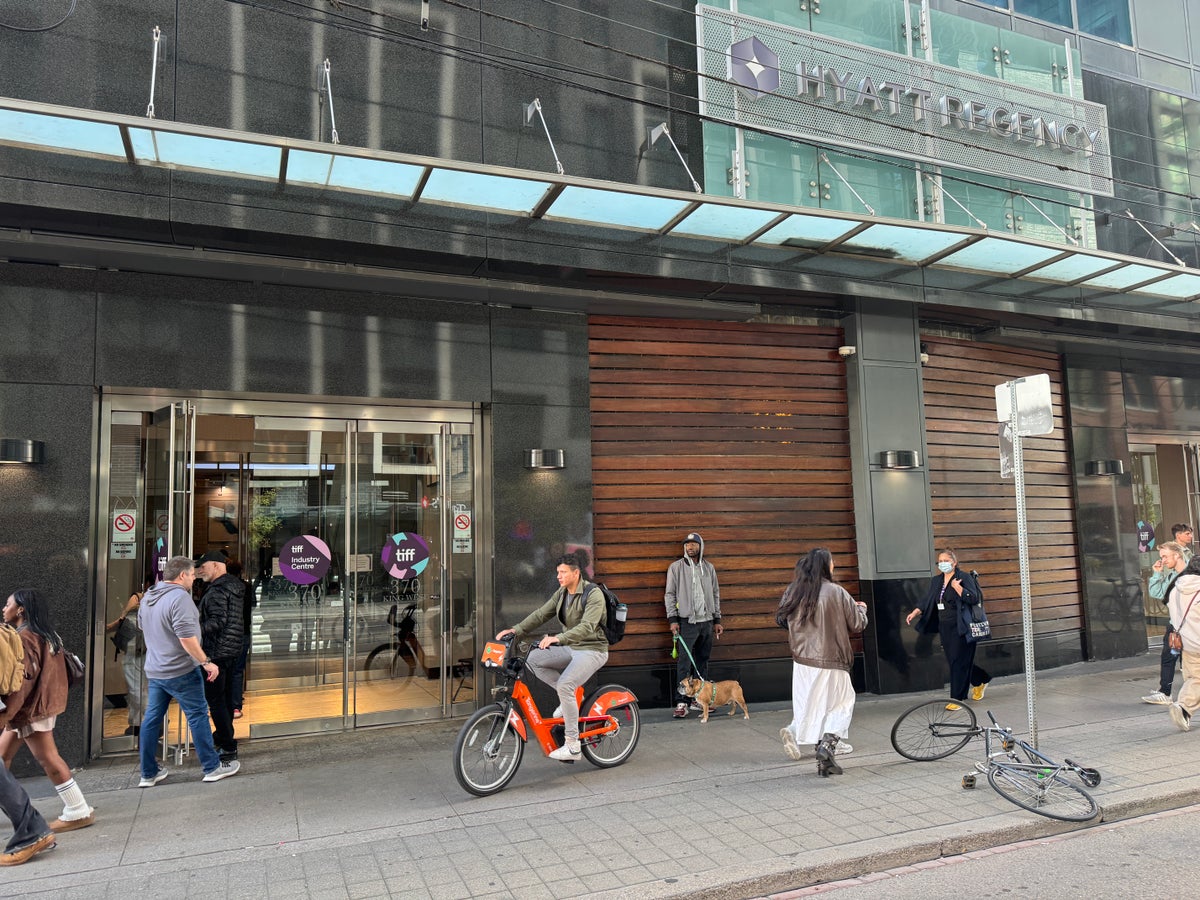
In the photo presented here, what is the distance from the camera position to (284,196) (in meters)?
7.19

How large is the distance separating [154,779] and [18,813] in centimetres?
164

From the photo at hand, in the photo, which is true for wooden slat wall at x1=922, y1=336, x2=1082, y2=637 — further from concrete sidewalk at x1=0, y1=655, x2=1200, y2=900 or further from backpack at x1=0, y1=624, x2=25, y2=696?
backpack at x1=0, y1=624, x2=25, y2=696

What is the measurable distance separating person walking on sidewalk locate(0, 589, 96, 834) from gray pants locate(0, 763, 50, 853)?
476mm

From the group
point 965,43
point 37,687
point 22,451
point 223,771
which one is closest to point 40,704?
point 37,687

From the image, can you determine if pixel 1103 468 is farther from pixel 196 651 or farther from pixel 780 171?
pixel 196 651

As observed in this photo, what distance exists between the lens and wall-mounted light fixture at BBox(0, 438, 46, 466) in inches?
260

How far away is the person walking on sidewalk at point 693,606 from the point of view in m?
8.66

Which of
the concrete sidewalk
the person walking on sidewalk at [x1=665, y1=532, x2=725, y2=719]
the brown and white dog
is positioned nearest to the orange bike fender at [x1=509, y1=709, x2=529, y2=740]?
the concrete sidewalk

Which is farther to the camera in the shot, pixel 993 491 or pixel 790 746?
pixel 993 491

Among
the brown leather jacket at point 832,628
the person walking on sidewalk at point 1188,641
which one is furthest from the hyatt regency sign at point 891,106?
the brown leather jacket at point 832,628

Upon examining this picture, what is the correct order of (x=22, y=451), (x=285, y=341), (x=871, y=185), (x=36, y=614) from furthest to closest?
(x=871, y=185)
(x=285, y=341)
(x=22, y=451)
(x=36, y=614)

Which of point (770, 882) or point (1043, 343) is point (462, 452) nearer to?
point (770, 882)

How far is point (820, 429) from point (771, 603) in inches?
88.2

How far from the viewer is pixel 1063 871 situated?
4.81 meters
